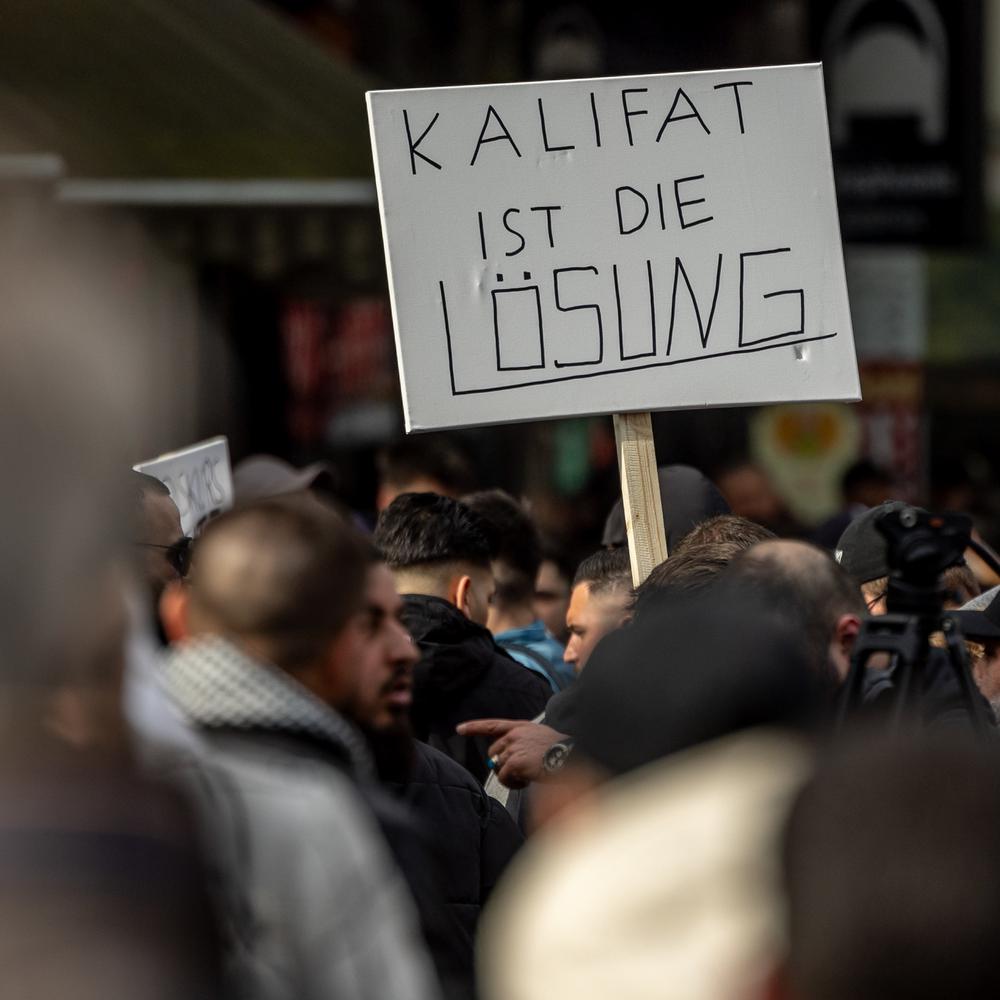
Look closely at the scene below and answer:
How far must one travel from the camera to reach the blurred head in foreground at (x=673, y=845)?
5.21 feet

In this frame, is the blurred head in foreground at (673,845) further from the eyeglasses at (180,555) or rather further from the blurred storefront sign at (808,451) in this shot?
the blurred storefront sign at (808,451)

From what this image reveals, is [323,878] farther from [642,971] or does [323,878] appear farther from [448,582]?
[448,582]

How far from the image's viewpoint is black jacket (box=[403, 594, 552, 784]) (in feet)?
12.2

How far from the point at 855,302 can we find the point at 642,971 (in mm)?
11522

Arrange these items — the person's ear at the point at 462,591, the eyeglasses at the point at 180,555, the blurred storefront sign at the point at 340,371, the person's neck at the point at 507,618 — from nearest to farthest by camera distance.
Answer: the eyeglasses at the point at 180,555 → the person's ear at the point at 462,591 → the person's neck at the point at 507,618 → the blurred storefront sign at the point at 340,371

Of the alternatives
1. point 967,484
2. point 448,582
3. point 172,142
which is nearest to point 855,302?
point 967,484

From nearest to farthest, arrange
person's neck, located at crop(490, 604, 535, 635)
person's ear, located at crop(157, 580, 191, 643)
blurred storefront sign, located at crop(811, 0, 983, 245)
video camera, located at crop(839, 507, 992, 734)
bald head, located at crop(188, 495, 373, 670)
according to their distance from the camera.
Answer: bald head, located at crop(188, 495, 373, 670) → video camera, located at crop(839, 507, 992, 734) → person's ear, located at crop(157, 580, 191, 643) → person's neck, located at crop(490, 604, 535, 635) → blurred storefront sign, located at crop(811, 0, 983, 245)

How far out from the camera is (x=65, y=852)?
1.53 meters

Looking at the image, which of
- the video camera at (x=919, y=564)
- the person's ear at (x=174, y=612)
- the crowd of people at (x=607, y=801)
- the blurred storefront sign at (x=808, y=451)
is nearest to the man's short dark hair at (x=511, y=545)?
the person's ear at (x=174, y=612)

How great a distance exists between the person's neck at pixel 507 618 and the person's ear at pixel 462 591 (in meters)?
0.86

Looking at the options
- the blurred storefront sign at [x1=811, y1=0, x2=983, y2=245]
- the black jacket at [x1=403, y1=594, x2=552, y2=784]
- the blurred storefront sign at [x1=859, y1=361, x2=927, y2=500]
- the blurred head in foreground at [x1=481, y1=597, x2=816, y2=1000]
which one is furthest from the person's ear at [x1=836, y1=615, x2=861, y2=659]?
the blurred storefront sign at [x1=859, y1=361, x2=927, y2=500]

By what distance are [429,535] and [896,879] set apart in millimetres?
2721

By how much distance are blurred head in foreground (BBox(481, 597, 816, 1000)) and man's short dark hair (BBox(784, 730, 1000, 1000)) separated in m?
0.14

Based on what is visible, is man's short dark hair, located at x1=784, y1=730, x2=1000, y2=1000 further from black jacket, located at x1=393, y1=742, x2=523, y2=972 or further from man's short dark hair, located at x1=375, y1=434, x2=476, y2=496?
man's short dark hair, located at x1=375, y1=434, x2=476, y2=496
